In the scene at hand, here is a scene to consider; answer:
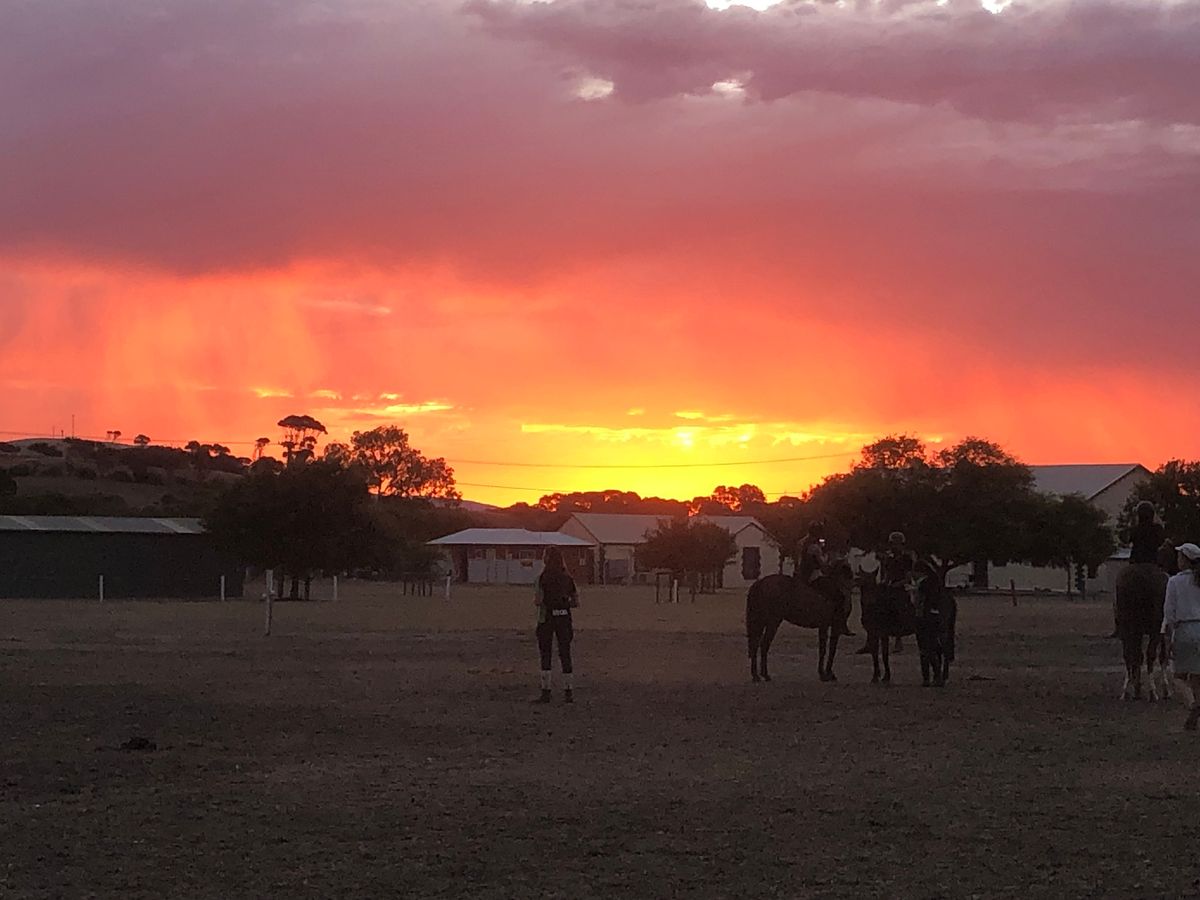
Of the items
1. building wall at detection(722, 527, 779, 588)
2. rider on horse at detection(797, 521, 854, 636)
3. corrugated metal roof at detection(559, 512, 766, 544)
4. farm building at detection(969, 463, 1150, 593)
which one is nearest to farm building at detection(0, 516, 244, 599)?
farm building at detection(969, 463, 1150, 593)

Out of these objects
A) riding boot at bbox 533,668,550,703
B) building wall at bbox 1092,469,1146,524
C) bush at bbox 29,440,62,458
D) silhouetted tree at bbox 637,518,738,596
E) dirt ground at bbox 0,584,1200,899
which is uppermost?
bush at bbox 29,440,62,458

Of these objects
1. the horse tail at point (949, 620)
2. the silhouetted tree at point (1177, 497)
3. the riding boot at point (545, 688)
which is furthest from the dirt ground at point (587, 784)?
the silhouetted tree at point (1177, 497)

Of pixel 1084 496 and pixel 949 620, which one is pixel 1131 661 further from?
pixel 1084 496

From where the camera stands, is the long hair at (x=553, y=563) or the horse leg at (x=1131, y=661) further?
the horse leg at (x=1131, y=661)

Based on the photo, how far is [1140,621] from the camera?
19203mm

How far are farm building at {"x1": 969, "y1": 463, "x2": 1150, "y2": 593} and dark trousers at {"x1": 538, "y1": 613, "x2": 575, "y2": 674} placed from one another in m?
75.0

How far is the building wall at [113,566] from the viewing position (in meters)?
66.6

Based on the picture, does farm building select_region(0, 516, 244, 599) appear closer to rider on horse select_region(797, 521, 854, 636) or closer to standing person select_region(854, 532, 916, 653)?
rider on horse select_region(797, 521, 854, 636)

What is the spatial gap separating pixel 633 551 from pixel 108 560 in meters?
51.9

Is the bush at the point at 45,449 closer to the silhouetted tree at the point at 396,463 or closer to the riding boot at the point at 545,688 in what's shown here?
the silhouetted tree at the point at 396,463

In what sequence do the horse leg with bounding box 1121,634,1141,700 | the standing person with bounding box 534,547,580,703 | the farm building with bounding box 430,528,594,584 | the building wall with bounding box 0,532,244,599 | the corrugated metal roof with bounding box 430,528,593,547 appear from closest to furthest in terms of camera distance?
the standing person with bounding box 534,547,580,703 → the horse leg with bounding box 1121,634,1141,700 → the building wall with bounding box 0,532,244,599 → the farm building with bounding box 430,528,594,584 → the corrugated metal roof with bounding box 430,528,593,547

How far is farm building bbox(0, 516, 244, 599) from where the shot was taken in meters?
66.6

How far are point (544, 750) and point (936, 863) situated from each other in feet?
Answer: 18.6

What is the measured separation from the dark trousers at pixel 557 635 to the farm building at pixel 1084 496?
75017mm
